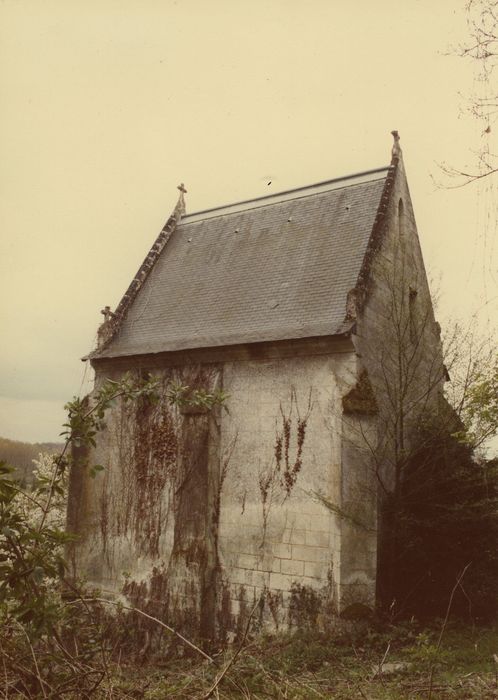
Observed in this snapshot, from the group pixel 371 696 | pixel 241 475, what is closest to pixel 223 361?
pixel 241 475

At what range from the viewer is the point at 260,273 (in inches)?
570

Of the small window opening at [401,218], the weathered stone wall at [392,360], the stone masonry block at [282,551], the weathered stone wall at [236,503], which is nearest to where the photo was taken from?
the weathered stone wall at [236,503]

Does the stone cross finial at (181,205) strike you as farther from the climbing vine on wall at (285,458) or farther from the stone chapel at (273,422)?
the climbing vine on wall at (285,458)

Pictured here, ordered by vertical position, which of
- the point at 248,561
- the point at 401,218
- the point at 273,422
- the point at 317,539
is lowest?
the point at 248,561

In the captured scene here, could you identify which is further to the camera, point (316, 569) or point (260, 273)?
point (260, 273)

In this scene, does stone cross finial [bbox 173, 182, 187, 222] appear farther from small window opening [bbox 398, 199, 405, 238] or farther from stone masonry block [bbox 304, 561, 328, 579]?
stone masonry block [bbox 304, 561, 328, 579]

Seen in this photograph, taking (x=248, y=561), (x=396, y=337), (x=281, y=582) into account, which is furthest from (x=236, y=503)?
(x=396, y=337)

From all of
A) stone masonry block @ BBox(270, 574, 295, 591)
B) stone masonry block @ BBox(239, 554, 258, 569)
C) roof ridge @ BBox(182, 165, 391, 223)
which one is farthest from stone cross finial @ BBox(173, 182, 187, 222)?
stone masonry block @ BBox(270, 574, 295, 591)

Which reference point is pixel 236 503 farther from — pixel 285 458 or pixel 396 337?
pixel 396 337

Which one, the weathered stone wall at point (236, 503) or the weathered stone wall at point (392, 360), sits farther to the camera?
the weathered stone wall at point (392, 360)

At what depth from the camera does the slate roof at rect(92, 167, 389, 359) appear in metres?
12.7

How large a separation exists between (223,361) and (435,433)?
4589 millimetres

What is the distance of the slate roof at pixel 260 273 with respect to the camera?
1271cm

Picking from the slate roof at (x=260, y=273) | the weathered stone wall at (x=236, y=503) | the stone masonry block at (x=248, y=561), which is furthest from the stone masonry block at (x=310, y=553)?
the slate roof at (x=260, y=273)
